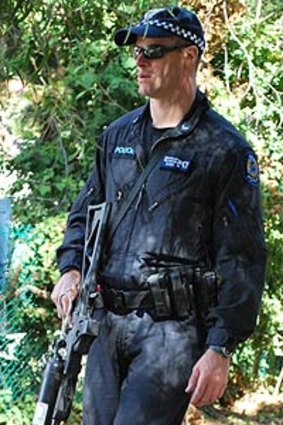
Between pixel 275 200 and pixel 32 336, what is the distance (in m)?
1.91

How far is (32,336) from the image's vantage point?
644 centimetres

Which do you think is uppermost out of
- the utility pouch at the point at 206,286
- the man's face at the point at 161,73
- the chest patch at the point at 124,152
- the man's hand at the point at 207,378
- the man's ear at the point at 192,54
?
the man's ear at the point at 192,54

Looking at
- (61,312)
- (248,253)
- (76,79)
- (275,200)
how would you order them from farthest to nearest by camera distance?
(275,200) < (76,79) < (61,312) < (248,253)

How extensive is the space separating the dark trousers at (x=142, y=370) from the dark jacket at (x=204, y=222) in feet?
0.43

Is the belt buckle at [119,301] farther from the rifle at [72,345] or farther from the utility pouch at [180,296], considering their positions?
the utility pouch at [180,296]

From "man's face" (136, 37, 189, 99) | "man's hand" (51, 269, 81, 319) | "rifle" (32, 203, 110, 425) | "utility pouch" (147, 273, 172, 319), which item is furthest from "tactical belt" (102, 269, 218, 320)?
"man's face" (136, 37, 189, 99)

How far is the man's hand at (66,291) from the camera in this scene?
136 inches

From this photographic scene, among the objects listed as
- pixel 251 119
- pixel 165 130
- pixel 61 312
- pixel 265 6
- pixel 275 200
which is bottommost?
pixel 61 312

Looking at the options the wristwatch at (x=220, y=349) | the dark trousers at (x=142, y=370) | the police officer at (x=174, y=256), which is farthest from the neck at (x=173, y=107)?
the wristwatch at (x=220, y=349)

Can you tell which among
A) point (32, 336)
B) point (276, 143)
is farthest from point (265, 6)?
point (32, 336)

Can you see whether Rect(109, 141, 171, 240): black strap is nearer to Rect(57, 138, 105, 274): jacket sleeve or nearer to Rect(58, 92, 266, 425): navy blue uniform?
Rect(58, 92, 266, 425): navy blue uniform

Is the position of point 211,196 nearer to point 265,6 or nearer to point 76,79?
point 76,79

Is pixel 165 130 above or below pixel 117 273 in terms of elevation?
above

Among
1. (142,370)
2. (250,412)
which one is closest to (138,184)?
(142,370)
